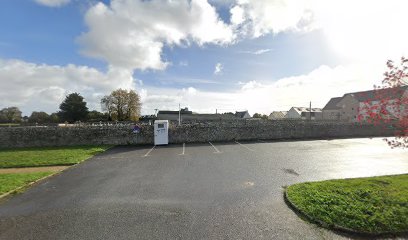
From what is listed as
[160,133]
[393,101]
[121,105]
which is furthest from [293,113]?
[393,101]

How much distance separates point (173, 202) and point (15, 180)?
26.5 ft

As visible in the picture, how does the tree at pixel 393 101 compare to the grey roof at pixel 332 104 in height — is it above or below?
below

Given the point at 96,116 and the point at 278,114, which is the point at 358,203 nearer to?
the point at 96,116

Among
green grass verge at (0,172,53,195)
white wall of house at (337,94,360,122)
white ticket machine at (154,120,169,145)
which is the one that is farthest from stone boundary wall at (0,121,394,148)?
white wall of house at (337,94,360,122)

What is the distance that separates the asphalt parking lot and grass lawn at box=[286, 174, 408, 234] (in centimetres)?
56

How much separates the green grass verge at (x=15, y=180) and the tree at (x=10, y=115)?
7907cm

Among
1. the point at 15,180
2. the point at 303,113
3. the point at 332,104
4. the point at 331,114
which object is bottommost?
the point at 15,180

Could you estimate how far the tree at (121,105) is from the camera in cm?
6712

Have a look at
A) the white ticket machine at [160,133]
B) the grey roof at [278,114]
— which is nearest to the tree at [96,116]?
the white ticket machine at [160,133]

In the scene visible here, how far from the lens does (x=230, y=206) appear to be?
6613 millimetres

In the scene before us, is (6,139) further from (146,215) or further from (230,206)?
(230,206)

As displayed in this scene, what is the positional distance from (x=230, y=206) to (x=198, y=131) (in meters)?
18.1

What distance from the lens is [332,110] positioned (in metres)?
67.1

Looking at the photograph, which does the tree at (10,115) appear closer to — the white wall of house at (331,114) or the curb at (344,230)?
the curb at (344,230)
